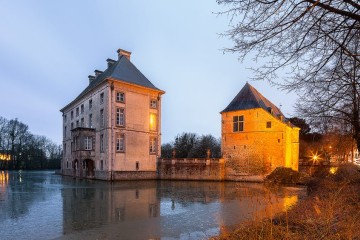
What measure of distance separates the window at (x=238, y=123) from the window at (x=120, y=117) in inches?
447

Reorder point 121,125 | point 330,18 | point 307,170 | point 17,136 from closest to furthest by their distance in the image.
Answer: point 330,18
point 121,125
point 307,170
point 17,136

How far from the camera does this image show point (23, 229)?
326 inches

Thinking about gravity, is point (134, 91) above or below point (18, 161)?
above

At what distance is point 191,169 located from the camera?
30.9 m

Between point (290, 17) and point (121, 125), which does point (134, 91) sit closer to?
point (121, 125)

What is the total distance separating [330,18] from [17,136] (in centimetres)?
6821

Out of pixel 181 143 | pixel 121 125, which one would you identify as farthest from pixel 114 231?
pixel 181 143

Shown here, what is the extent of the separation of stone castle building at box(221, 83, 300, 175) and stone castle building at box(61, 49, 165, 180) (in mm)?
8063

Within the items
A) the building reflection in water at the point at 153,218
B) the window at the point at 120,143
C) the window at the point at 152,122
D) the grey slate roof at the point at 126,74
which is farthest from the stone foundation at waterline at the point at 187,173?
the building reflection in water at the point at 153,218

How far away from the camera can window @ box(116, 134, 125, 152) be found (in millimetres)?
29352

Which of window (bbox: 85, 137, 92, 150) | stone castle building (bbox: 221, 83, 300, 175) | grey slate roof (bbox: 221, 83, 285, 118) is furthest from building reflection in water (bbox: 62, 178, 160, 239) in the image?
window (bbox: 85, 137, 92, 150)

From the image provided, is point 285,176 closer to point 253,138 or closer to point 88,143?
point 253,138

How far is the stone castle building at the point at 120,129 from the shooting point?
2897 centimetres

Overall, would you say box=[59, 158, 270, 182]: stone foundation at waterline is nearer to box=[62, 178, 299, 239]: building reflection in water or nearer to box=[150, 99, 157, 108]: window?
box=[150, 99, 157, 108]: window
